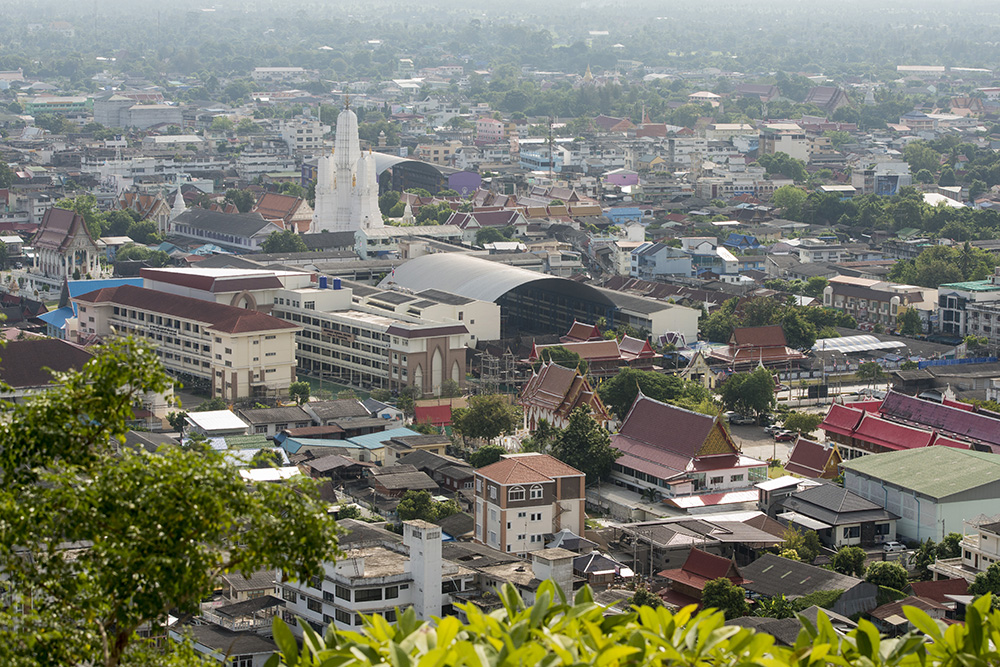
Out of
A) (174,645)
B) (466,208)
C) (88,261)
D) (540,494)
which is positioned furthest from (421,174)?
(174,645)

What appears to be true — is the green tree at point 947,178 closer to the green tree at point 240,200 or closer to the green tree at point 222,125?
the green tree at point 240,200

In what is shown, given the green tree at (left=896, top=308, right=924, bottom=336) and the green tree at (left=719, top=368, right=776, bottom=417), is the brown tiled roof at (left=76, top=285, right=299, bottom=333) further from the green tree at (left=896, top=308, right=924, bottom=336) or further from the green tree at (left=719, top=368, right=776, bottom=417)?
the green tree at (left=896, top=308, right=924, bottom=336)

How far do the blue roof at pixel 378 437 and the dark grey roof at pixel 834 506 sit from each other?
540 centimetres

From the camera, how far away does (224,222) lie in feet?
124

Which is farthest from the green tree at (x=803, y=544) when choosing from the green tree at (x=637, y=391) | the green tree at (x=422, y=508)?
the green tree at (x=637, y=391)

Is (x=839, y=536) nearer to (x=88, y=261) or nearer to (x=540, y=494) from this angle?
(x=540, y=494)

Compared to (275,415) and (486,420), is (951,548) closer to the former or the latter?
(486,420)

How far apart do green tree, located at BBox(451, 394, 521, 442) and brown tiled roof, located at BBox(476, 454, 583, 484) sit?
127 inches

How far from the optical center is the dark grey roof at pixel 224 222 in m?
36.8

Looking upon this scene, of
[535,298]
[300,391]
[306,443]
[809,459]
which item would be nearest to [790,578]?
[809,459]

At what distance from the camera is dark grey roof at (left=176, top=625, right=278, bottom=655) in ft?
41.5

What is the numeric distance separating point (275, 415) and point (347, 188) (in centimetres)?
1562

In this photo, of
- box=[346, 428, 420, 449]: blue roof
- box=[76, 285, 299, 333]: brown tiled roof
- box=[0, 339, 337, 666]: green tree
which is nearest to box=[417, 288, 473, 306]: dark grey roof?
box=[76, 285, 299, 333]: brown tiled roof

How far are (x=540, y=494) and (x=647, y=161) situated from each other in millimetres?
40063
